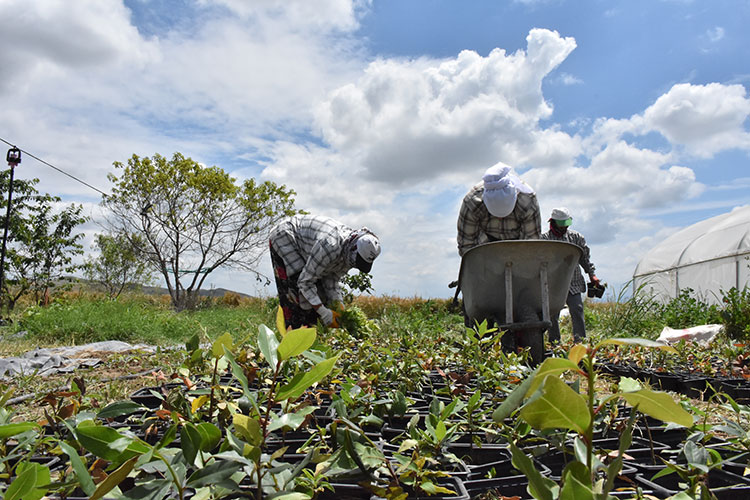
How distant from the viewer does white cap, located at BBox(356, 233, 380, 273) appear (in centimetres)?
427

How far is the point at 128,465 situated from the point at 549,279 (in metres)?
3.42

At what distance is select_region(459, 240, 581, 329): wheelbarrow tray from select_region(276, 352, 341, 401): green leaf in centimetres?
278

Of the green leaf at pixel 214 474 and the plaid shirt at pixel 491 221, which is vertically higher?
the plaid shirt at pixel 491 221

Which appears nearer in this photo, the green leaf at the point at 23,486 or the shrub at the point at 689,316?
the green leaf at the point at 23,486

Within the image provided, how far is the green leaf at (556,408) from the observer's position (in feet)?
1.44

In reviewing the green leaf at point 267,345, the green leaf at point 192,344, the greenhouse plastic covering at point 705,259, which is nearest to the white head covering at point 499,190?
the green leaf at point 192,344

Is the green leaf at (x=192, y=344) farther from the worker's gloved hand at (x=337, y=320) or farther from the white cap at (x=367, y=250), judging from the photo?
the white cap at (x=367, y=250)

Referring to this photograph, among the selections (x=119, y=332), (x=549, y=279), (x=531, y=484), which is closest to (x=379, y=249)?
(x=549, y=279)

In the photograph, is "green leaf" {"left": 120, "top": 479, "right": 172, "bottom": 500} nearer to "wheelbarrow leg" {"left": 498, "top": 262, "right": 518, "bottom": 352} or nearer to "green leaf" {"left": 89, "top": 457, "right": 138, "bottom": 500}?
"green leaf" {"left": 89, "top": 457, "right": 138, "bottom": 500}

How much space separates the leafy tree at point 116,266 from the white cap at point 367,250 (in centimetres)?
1185

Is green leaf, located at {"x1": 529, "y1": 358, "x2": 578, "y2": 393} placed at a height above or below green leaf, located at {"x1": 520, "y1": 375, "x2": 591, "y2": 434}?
above

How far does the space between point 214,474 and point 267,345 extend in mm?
172

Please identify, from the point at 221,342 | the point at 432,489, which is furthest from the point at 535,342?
the point at 221,342

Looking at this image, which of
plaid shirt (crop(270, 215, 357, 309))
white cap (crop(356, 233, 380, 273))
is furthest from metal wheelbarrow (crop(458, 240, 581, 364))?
plaid shirt (crop(270, 215, 357, 309))
